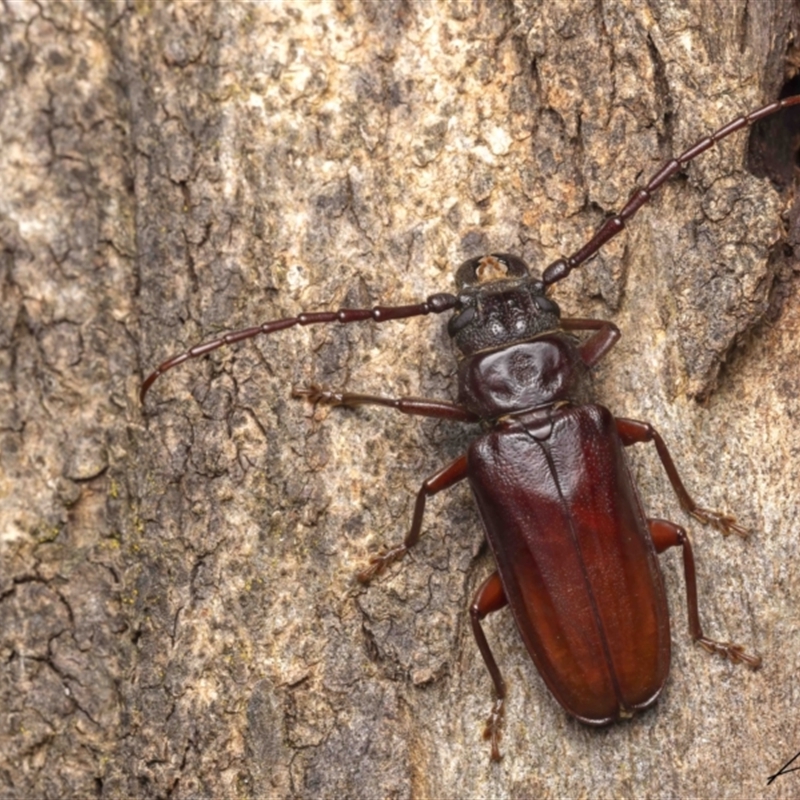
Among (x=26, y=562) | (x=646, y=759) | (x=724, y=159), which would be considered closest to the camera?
(x=646, y=759)

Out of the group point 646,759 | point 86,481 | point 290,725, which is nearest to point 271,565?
point 290,725

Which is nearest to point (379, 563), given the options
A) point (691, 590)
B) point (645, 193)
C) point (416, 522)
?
point (416, 522)

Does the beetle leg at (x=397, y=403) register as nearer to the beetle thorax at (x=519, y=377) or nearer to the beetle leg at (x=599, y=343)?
the beetle thorax at (x=519, y=377)

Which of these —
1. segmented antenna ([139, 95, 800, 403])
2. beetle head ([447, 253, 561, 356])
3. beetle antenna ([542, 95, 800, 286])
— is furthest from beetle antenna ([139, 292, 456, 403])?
beetle antenna ([542, 95, 800, 286])

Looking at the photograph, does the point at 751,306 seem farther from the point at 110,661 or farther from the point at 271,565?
the point at 110,661

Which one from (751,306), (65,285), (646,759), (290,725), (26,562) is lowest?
(646,759)

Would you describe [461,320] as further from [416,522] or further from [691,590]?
[691,590]

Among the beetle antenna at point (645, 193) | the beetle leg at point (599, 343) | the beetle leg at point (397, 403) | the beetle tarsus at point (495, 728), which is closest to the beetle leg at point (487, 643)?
the beetle tarsus at point (495, 728)
